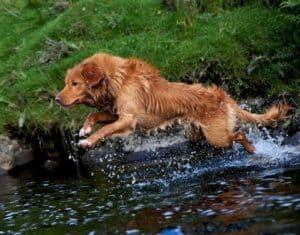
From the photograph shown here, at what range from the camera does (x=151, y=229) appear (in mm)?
7203

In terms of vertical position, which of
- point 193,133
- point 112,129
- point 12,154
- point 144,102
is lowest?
point 12,154

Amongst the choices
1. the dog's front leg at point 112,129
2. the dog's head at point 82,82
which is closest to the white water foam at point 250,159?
the dog's front leg at point 112,129

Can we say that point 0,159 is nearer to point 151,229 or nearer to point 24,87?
point 24,87

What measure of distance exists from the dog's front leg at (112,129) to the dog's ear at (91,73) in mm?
701

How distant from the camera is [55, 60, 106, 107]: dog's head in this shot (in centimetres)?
999

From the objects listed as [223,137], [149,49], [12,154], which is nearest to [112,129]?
[223,137]

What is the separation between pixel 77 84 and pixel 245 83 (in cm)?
393

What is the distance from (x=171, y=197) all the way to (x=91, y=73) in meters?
Result: 2.50

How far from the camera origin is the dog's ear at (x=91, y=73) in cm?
1000

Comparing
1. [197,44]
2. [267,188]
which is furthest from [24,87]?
[267,188]

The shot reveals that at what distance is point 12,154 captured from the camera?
42.5 feet

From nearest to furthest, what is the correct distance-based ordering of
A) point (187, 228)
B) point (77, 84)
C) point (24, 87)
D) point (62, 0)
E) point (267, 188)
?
point (187, 228)
point (267, 188)
point (77, 84)
point (24, 87)
point (62, 0)

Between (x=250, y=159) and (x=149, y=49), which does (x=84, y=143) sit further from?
(x=149, y=49)

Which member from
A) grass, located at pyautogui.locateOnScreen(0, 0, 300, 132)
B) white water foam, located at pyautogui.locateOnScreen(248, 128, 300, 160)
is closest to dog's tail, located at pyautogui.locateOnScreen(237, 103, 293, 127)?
white water foam, located at pyautogui.locateOnScreen(248, 128, 300, 160)
